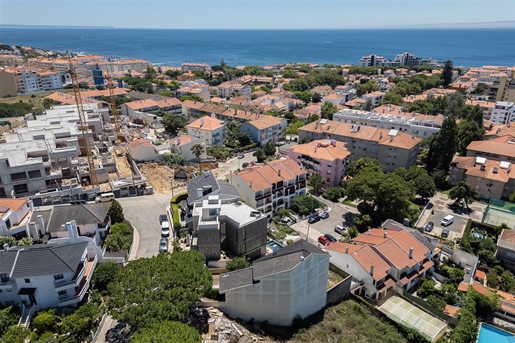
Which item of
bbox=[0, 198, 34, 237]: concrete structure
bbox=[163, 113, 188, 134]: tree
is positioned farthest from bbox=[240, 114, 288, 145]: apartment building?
bbox=[0, 198, 34, 237]: concrete structure

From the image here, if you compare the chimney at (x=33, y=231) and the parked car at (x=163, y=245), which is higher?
the chimney at (x=33, y=231)

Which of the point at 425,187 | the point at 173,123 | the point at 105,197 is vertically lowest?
the point at 425,187

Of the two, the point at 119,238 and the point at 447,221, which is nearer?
the point at 119,238

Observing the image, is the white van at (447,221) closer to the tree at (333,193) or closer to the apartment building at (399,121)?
the tree at (333,193)

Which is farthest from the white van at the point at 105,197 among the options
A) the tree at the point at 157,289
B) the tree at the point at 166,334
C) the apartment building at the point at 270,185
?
the tree at the point at 166,334

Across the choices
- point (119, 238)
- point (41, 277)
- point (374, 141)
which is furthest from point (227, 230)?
point (374, 141)

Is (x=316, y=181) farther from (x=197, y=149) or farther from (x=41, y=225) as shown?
(x=41, y=225)

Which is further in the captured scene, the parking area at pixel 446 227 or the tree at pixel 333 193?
the tree at pixel 333 193
